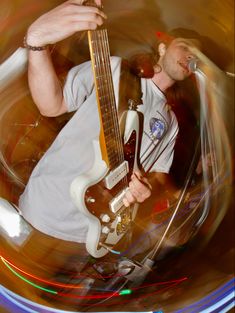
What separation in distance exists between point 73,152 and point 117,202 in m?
0.12

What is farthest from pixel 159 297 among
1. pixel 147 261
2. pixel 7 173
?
pixel 7 173

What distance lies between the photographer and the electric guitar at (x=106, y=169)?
0.52 metres

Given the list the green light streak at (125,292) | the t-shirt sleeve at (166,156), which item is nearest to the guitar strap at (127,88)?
the t-shirt sleeve at (166,156)

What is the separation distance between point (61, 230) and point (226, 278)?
383mm

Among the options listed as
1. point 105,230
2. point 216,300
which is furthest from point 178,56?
point 216,300

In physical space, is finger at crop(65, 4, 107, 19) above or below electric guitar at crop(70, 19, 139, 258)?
above

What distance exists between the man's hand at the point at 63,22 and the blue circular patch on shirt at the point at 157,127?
0.23m

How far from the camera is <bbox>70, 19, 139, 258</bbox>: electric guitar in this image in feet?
1.69

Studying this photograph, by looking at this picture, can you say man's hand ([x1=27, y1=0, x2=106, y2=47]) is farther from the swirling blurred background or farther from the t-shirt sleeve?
the t-shirt sleeve

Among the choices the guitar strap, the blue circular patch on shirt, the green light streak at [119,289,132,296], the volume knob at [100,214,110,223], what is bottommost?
the green light streak at [119,289,132,296]

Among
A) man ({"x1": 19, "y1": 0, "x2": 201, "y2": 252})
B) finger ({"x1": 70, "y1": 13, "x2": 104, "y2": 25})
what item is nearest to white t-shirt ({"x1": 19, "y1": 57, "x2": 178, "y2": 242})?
man ({"x1": 19, "y1": 0, "x2": 201, "y2": 252})

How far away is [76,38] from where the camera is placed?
54cm

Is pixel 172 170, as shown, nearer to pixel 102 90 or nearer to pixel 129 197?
pixel 129 197

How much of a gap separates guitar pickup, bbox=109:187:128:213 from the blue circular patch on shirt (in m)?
0.13
